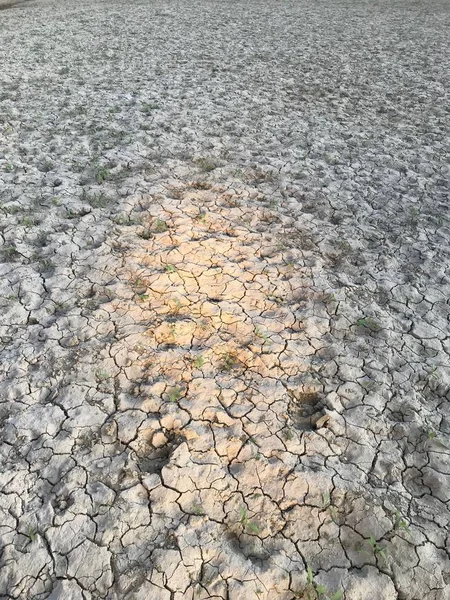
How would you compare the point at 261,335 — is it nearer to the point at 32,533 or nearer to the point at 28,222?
the point at 32,533

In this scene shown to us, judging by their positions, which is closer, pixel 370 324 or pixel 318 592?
pixel 318 592

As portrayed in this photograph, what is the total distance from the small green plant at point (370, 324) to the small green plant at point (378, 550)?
155 cm

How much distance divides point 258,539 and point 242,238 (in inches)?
105

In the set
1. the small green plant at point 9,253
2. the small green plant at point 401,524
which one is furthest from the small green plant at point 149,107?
the small green plant at point 401,524

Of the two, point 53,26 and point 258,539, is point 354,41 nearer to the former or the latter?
point 53,26

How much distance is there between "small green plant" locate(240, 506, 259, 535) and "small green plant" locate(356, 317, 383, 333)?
66.6 inches

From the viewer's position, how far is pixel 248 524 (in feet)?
7.51

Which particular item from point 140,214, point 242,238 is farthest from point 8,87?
point 242,238

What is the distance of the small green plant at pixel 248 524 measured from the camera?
2271mm

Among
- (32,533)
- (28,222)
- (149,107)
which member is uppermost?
(149,107)

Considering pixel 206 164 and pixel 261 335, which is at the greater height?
pixel 206 164

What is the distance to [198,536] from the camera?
2.23 meters

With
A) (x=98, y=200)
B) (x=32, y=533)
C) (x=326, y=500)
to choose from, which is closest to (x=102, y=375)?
(x=32, y=533)

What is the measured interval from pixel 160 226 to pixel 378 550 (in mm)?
3118
